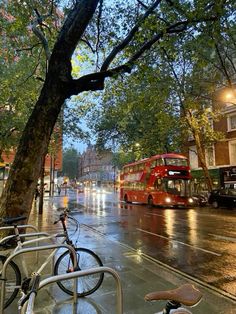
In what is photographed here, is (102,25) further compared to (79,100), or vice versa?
(79,100)

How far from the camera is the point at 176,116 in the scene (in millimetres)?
27984

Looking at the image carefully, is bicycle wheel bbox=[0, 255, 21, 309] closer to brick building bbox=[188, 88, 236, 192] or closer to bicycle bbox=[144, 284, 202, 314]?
bicycle bbox=[144, 284, 202, 314]

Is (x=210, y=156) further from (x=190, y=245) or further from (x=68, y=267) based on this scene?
(x=68, y=267)

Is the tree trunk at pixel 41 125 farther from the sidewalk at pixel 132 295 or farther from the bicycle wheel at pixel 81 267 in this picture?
the bicycle wheel at pixel 81 267

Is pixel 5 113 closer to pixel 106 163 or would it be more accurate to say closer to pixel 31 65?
pixel 31 65

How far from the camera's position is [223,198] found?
24953 millimetres

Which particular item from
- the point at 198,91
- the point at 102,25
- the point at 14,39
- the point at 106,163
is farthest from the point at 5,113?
the point at 106,163

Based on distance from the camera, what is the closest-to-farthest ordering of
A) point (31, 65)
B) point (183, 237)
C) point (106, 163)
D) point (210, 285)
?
point (210, 285), point (183, 237), point (31, 65), point (106, 163)

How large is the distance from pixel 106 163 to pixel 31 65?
109 m

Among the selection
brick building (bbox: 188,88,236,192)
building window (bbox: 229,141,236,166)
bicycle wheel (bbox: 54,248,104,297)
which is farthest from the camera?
building window (bbox: 229,141,236,166)

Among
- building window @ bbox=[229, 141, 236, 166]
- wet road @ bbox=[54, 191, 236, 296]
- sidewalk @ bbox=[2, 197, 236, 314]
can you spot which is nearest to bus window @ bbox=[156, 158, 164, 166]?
building window @ bbox=[229, 141, 236, 166]

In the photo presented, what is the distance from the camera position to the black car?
24453 millimetres

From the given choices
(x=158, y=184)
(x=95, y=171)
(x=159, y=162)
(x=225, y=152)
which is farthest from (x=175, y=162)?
(x=95, y=171)

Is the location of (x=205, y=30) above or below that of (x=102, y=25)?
below
